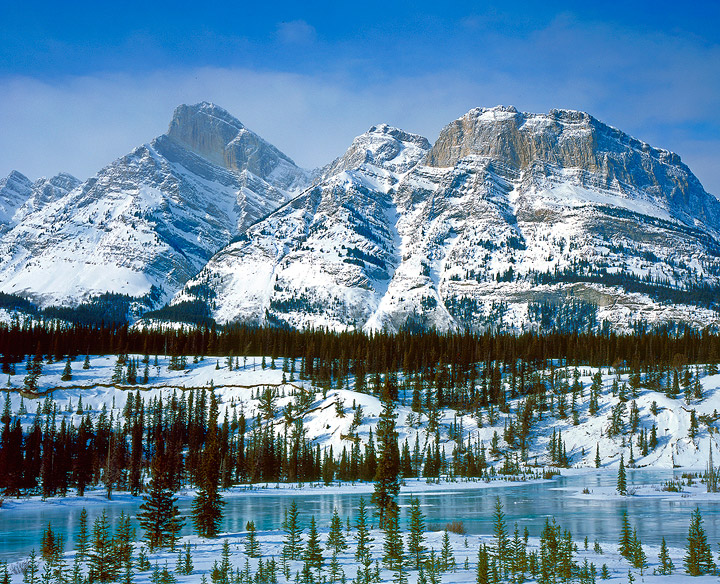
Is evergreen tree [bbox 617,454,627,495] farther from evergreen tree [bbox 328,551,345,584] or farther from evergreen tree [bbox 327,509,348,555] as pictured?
evergreen tree [bbox 328,551,345,584]

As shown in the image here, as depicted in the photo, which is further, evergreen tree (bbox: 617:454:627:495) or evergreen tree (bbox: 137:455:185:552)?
evergreen tree (bbox: 617:454:627:495)

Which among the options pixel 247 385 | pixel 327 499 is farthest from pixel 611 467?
pixel 247 385

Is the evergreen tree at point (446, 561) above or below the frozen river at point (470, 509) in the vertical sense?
above

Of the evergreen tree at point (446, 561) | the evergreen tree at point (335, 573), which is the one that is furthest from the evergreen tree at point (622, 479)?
the evergreen tree at point (335, 573)

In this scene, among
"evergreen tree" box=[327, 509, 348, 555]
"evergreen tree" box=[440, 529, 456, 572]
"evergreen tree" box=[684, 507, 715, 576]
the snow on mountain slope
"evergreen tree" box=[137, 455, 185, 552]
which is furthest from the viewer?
the snow on mountain slope

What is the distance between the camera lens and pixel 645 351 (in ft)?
621

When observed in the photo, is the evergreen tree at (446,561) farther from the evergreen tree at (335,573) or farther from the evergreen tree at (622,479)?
the evergreen tree at (622,479)

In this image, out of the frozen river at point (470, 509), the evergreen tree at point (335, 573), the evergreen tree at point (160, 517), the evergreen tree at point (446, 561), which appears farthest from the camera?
the frozen river at point (470, 509)

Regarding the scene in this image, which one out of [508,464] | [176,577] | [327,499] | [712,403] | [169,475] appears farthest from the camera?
[712,403]

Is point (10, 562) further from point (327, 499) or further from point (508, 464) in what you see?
point (508, 464)

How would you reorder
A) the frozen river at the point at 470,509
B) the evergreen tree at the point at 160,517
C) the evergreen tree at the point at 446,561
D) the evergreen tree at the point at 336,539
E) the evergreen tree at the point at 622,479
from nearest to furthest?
1. the evergreen tree at the point at 446,561
2. the evergreen tree at the point at 336,539
3. the evergreen tree at the point at 160,517
4. the frozen river at the point at 470,509
5. the evergreen tree at the point at 622,479

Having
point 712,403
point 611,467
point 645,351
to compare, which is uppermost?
point 645,351

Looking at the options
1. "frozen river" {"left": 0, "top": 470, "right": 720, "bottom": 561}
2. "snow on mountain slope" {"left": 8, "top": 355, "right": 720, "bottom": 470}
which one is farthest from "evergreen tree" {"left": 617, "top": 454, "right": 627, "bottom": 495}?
"snow on mountain slope" {"left": 8, "top": 355, "right": 720, "bottom": 470}

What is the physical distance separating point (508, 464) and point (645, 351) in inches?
3084
